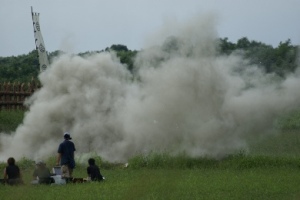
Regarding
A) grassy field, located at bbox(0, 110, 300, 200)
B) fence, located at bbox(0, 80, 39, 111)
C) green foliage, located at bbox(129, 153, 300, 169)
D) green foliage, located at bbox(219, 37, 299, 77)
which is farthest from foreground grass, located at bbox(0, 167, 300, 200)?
Answer: fence, located at bbox(0, 80, 39, 111)

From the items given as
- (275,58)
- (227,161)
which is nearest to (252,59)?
(275,58)

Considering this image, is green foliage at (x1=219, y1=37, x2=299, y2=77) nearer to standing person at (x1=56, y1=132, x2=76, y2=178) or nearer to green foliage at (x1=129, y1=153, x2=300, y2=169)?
green foliage at (x1=129, y1=153, x2=300, y2=169)

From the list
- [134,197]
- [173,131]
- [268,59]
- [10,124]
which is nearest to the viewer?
[134,197]

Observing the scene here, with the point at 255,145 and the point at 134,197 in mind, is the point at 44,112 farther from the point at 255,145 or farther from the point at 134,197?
the point at 134,197

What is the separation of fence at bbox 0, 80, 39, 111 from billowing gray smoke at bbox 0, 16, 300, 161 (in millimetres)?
8516

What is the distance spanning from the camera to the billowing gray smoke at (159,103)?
2641 centimetres

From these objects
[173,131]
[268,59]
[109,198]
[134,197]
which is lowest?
[134,197]

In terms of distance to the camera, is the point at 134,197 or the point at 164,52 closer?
the point at 134,197

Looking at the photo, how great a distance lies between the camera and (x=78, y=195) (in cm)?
1703

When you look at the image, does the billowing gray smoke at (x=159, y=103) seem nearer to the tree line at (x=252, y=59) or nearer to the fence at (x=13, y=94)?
the tree line at (x=252, y=59)

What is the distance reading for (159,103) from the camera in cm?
2753

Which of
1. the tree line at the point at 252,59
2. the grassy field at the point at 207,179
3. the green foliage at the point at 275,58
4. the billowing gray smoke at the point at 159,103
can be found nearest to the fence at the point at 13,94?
the tree line at the point at 252,59

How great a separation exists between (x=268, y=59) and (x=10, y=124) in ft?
45.7

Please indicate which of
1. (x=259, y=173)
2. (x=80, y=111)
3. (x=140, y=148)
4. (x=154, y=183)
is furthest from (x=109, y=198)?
(x=80, y=111)
